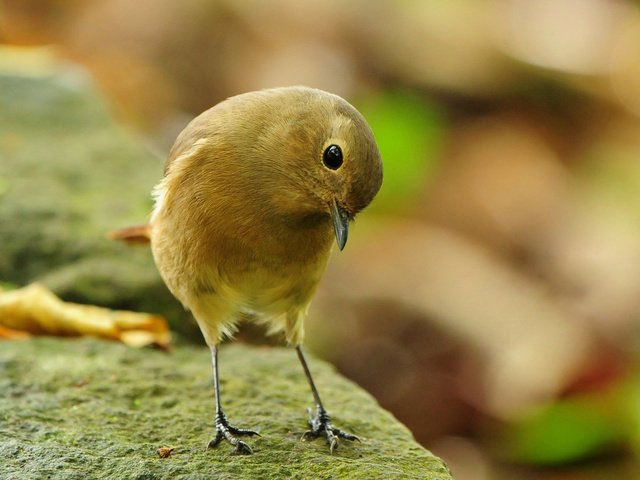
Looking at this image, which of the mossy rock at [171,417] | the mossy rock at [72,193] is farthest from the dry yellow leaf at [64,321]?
the mossy rock at [72,193]

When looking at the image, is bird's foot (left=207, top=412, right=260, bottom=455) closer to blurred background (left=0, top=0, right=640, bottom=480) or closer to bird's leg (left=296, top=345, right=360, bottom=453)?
bird's leg (left=296, top=345, right=360, bottom=453)

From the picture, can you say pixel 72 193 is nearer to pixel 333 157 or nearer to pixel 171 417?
pixel 171 417

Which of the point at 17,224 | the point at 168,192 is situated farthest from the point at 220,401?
the point at 17,224

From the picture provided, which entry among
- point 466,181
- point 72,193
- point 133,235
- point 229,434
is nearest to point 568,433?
point 133,235

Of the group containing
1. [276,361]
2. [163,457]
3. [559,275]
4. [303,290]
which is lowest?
[163,457]

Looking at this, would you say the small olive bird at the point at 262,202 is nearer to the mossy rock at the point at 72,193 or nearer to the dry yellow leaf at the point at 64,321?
the dry yellow leaf at the point at 64,321

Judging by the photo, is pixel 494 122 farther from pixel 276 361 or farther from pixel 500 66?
pixel 276 361

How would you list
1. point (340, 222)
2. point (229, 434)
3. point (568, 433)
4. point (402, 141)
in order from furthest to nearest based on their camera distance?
point (402, 141)
point (568, 433)
point (340, 222)
point (229, 434)
